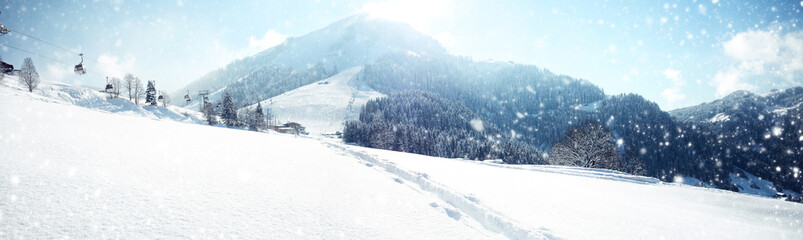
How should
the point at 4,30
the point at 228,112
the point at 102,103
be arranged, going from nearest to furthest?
the point at 4,30
the point at 228,112
the point at 102,103

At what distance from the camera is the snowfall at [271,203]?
3.98m

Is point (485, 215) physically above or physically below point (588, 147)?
below

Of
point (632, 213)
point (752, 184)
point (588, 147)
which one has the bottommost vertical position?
point (752, 184)

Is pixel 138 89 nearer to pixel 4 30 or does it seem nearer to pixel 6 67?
pixel 6 67

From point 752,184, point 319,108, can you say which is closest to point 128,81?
point 319,108

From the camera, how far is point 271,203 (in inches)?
209

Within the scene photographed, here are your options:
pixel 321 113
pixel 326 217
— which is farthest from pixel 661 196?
pixel 321 113

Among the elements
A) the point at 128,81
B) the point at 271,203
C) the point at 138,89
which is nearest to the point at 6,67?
the point at 271,203

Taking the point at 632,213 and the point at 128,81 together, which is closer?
the point at 632,213

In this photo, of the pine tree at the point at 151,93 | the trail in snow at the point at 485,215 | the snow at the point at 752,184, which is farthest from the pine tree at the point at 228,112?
the snow at the point at 752,184

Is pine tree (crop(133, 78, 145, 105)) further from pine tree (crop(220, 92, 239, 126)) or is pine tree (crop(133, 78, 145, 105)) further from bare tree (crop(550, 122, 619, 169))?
bare tree (crop(550, 122, 619, 169))

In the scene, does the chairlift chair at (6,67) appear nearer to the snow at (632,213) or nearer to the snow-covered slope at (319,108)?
the snow at (632,213)

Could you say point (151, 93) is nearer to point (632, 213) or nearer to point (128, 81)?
point (128, 81)

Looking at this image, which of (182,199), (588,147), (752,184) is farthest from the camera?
(752,184)
